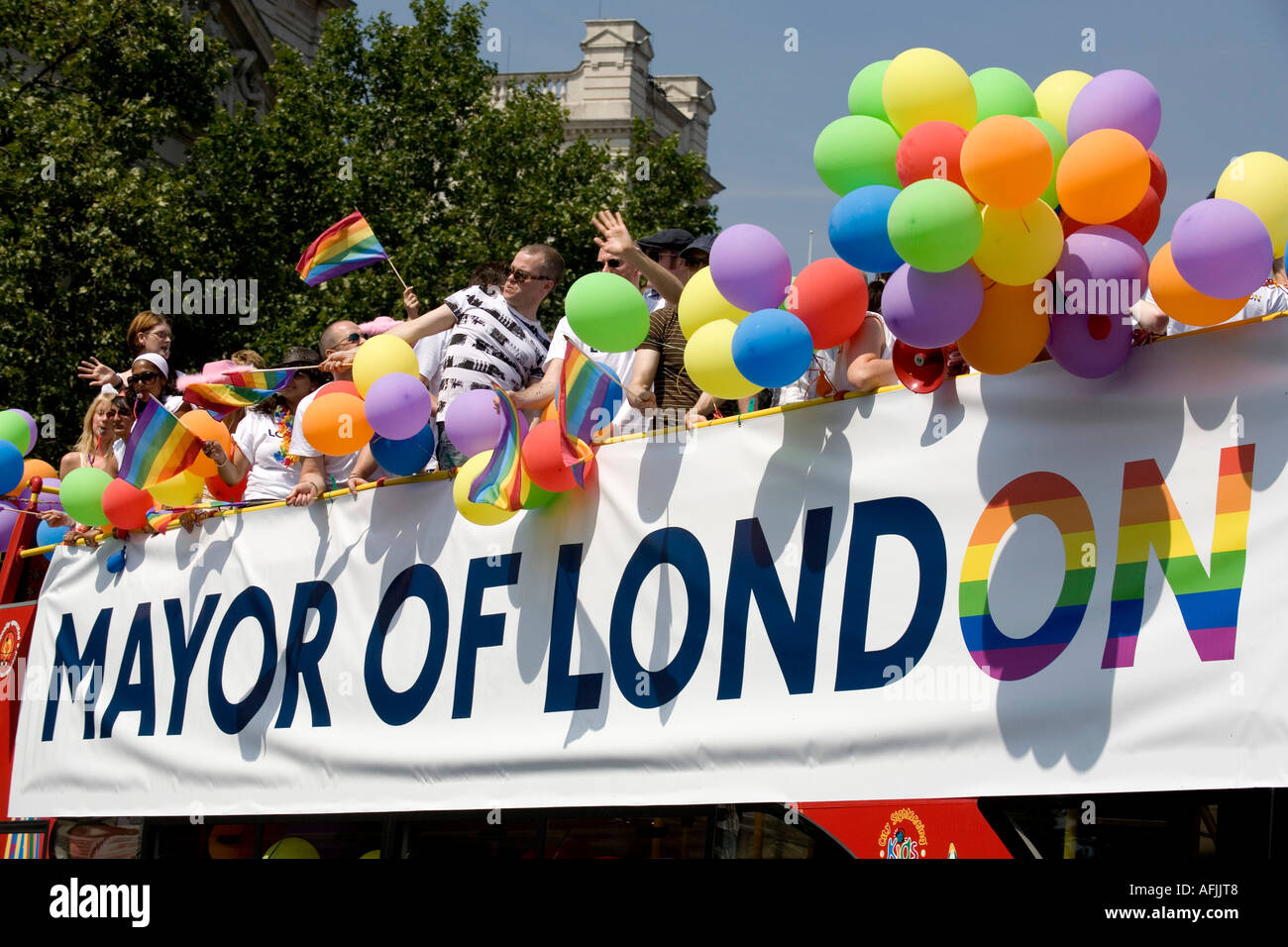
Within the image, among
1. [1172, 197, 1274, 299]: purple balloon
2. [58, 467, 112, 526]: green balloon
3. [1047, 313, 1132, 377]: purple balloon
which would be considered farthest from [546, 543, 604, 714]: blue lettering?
[58, 467, 112, 526]: green balloon

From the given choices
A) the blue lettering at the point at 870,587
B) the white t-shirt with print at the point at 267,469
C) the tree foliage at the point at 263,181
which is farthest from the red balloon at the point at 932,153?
the tree foliage at the point at 263,181

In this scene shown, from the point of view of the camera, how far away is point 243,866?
4.21m

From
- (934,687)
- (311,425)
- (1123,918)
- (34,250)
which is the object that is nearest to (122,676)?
(311,425)

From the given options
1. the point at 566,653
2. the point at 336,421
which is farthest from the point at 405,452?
the point at 566,653

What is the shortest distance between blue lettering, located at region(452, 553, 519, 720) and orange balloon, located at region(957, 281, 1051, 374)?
1981 mm

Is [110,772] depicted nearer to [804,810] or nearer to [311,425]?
[311,425]

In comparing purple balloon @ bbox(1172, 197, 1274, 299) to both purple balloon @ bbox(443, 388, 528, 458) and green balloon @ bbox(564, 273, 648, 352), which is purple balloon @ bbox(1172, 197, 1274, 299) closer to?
green balloon @ bbox(564, 273, 648, 352)

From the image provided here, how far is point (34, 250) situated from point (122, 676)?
10669mm

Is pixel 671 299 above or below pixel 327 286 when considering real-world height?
below

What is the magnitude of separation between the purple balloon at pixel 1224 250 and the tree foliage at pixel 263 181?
47.2 ft

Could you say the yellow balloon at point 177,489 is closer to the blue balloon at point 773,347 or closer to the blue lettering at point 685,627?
the blue lettering at point 685,627

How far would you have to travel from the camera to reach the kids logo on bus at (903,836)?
4.25 m

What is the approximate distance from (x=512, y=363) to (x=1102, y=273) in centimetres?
278

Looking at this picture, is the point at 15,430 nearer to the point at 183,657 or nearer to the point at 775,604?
the point at 183,657
